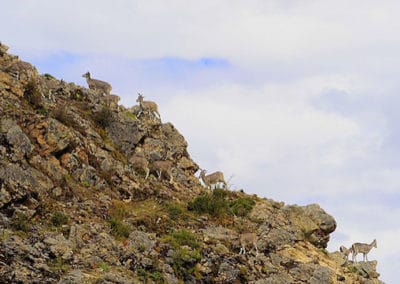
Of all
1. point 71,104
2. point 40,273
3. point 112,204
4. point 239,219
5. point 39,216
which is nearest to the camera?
point 40,273

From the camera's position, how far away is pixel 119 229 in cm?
3256

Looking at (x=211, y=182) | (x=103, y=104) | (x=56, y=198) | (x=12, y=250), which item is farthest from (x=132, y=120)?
(x=12, y=250)

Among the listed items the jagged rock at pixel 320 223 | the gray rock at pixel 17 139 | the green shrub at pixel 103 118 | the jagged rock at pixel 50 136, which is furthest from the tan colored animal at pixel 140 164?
the jagged rock at pixel 320 223

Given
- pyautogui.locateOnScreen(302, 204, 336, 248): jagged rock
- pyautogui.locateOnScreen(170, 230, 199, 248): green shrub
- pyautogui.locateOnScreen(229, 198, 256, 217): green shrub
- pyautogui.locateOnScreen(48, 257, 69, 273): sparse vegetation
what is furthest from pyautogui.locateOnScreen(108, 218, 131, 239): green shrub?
pyautogui.locateOnScreen(302, 204, 336, 248): jagged rock

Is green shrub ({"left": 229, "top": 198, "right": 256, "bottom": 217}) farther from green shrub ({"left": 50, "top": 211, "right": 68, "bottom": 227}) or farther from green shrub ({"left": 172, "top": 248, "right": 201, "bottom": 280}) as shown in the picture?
green shrub ({"left": 50, "top": 211, "right": 68, "bottom": 227})

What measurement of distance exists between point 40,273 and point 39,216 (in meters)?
4.16

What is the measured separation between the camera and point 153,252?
105ft

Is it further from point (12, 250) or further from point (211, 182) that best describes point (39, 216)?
point (211, 182)

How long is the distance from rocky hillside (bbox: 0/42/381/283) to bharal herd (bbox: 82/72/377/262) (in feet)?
0.46

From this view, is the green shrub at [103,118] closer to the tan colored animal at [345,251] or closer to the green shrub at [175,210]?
the green shrub at [175,210]

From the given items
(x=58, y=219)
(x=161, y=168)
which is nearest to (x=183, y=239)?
(x=58, y=219)

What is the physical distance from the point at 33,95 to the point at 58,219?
10148 millimetres

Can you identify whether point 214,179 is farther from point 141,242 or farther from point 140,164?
point 141,242

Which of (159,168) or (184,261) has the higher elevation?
(159,168)
